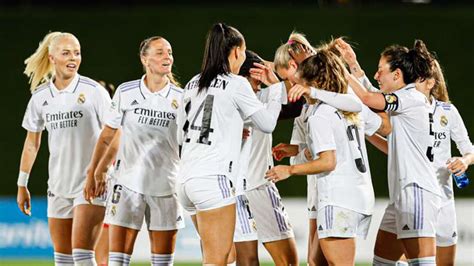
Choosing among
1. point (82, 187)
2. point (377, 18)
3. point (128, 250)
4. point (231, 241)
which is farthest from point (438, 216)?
point (377, 18)

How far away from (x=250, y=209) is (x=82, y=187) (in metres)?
1.30

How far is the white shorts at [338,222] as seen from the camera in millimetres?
4926

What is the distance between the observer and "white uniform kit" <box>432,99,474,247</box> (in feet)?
19.2

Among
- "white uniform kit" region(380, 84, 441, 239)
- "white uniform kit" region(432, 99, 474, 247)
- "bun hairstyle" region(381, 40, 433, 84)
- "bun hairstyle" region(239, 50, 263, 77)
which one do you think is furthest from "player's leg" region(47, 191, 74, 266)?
"white uniform kit" region(432, 99, 474, 247)

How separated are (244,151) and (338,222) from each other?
3.01 feet

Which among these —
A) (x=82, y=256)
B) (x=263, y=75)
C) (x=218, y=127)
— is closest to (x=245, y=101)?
(x=218, y=127)

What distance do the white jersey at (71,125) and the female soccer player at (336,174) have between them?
184cm

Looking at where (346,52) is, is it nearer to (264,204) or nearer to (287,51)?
(287,51)

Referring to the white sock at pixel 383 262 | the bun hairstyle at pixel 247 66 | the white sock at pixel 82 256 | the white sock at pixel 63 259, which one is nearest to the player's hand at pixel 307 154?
the bun hairstyle at pixel 247 66

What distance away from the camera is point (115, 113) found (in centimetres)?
588

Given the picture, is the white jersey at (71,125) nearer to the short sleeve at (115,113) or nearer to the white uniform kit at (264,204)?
the short sleeve at (115,113)

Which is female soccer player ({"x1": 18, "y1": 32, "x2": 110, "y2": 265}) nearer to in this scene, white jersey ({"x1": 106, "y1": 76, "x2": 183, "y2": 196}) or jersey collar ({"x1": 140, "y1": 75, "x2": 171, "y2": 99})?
white jersey ({"x1": 106, "y1": 76, "x2": 183, "y2": 196})

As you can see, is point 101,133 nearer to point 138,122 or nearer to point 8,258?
point 138,122

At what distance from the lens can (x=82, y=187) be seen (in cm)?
625
